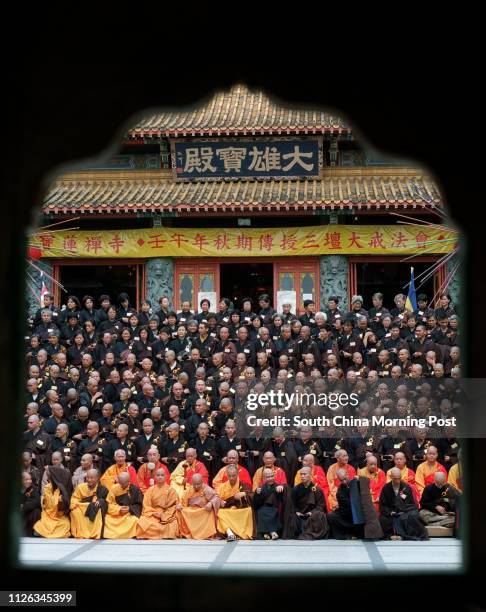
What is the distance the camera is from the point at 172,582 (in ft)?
12.2

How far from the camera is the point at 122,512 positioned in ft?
43.0

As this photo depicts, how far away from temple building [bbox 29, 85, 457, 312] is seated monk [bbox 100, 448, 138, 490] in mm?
7217

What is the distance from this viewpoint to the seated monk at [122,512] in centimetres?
1310

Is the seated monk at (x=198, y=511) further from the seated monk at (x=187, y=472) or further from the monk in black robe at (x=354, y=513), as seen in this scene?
the monk in black robe at (x=354, y=513)

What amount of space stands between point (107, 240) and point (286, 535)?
31.6 feet

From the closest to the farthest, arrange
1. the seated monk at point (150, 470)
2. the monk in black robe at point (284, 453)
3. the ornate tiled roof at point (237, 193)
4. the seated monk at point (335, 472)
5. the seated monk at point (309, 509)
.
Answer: the seated monk at point (309, 509) < the seated monk at point (335, 472) < the seated monk at point (150, 470) < the monk in black robe at point (284, 453) < the ornate tiled roof at point (237, 193)

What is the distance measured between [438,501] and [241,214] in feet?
29.0

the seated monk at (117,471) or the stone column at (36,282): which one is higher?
the stone column at (36,282)

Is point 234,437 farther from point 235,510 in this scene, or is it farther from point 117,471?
point 117,471

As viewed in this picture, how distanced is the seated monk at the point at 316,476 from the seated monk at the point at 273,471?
23 cm

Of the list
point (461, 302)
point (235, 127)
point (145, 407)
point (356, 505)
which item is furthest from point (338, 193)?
point (461, 302)

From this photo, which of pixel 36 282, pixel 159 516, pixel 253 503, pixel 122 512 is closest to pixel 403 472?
pixel 253 503
